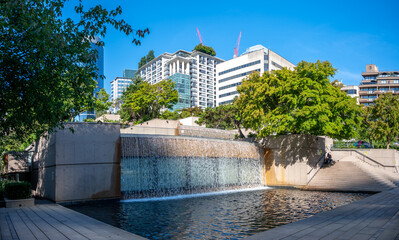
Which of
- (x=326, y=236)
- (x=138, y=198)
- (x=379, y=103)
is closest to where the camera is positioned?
(x=326, y=236)

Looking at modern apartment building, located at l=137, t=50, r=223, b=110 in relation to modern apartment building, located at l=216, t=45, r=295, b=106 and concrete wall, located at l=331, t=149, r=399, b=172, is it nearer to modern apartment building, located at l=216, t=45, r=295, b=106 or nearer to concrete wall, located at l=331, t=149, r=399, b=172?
modern apartment building, located at l=216, t=45, r=295, b=106

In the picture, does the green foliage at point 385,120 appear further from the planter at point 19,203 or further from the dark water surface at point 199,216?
the planter at point 19,203

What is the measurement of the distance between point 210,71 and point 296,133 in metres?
135

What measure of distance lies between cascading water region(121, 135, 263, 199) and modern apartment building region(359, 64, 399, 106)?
93.7m

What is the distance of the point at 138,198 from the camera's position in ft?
64.1

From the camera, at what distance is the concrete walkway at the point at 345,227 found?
25.3ft

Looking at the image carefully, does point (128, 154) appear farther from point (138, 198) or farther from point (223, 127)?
point (223, 127)

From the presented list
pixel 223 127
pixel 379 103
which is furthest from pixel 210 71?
pixel 379 103

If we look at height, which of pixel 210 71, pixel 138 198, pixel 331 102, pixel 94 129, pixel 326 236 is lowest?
pixel 138 198

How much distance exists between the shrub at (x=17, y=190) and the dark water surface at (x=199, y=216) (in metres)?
2.75

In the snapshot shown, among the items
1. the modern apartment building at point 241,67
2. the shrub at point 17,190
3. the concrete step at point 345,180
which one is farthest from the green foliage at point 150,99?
the modern apartment building at point 241,67

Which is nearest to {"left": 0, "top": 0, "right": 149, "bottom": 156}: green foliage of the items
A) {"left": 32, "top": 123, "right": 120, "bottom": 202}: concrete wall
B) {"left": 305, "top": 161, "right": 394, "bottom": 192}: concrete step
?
{"left": 32, "top": 123, "right": 120, "bottom": 202}: concrete wall

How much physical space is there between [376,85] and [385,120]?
79.7m

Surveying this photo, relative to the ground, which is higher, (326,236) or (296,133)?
(296,133)
